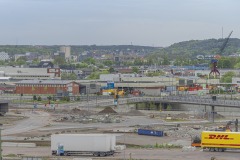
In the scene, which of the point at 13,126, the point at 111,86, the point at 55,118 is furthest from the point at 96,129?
the point at 111,86

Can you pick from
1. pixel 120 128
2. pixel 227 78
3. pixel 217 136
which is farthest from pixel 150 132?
pixel 227 78

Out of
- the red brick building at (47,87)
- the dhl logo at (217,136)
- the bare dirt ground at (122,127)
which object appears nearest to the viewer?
the bare dirt ground at (122,127)

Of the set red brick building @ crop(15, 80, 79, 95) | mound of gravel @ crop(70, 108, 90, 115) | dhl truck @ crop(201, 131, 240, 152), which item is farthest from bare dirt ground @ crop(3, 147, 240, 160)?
red brick building @ crop(15, 80, 79, 95)

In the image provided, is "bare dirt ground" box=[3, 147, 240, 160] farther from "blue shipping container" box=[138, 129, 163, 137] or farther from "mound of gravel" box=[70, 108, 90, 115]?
"mound of gravel" box=[70, 108, 90, 115]

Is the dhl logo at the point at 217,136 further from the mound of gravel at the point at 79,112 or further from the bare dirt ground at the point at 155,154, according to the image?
the mound of gravel at the point at 79,112

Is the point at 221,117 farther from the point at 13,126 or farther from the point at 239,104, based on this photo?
the point at 13,126

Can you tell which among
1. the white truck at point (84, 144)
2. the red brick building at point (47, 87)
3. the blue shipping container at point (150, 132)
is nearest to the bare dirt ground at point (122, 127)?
the blue shipping container at point (150, 132)
